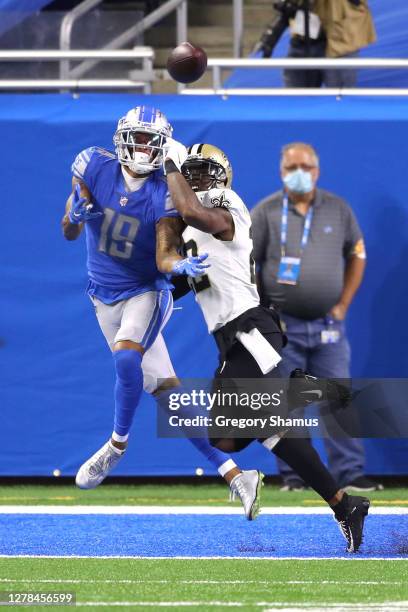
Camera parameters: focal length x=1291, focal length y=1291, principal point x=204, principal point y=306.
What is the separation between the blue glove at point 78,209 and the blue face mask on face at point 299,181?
2020 mm

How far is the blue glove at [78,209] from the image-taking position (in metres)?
5.86

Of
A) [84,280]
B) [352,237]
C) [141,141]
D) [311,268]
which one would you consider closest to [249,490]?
[141,141]

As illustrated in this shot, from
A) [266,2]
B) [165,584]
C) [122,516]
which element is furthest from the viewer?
[266,2]

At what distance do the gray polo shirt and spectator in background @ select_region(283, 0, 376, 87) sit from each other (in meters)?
1.09

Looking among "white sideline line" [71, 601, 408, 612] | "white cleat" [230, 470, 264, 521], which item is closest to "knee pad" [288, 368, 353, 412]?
"white cleat" [230, 470, 264, 521]

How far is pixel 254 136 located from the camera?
26.4 ft

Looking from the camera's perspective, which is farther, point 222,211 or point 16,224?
point 16,224

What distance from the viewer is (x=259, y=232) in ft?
25.5

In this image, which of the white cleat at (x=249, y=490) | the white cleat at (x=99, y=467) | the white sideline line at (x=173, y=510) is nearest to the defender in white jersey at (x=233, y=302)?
the white cleat at (x=249, y=490)

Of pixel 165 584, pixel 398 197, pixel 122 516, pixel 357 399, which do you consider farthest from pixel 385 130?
pixel 165 584

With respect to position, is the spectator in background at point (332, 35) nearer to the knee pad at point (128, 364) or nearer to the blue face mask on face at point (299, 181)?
the blue face mask on face at point (299, 181)

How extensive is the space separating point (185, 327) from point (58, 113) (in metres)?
1.55

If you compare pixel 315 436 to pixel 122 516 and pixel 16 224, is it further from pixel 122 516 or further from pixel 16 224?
pixel 16 224

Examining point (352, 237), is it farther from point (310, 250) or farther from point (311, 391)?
point (311, 391)
